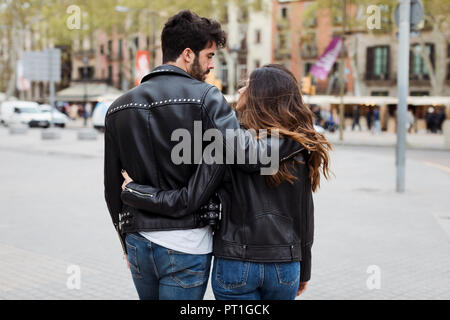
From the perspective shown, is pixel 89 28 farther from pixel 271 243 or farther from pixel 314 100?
pixel 271 243

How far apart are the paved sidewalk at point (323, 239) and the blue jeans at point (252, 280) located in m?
2.54

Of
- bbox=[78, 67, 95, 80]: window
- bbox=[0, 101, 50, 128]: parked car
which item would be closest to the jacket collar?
bbox=[0, 101, 50, 128]: parked car

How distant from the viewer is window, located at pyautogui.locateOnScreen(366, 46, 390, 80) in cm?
5131

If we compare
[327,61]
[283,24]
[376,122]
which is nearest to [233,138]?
[327,61]

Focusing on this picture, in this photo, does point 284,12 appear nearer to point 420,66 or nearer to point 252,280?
point 420,66

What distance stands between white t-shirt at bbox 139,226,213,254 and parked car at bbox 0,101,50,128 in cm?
3981

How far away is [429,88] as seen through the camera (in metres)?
48.8

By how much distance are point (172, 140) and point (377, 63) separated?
170 feet

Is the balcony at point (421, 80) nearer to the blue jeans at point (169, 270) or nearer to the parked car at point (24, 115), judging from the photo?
the parked car at point (24, 115)

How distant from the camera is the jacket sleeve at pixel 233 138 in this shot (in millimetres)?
2363

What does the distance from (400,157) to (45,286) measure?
785 centimetres

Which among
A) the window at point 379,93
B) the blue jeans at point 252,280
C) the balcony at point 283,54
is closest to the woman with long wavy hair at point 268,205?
the blue jeans at point 252,280

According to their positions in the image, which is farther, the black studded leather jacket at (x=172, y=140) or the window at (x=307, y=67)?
the window at (x=307, y=67)

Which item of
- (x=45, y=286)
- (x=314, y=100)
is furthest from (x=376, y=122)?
(x=45, y=286)
